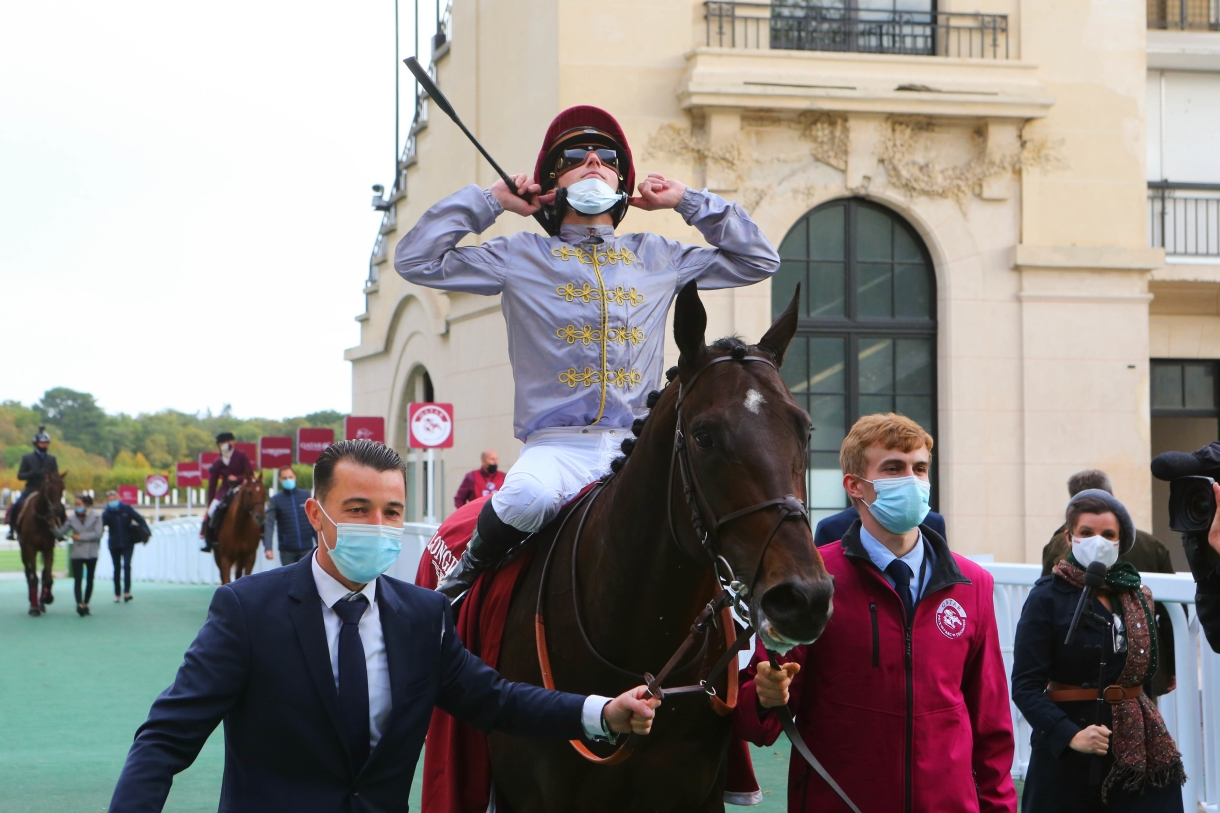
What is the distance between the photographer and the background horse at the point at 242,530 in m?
18.7

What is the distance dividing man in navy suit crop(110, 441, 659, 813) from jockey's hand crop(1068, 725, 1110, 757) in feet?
6.53

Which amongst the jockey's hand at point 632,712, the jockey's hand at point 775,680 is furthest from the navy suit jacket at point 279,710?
the jockey's hand at point 775,680

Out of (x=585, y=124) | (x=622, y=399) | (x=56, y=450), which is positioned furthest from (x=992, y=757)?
(x=56, y=450)

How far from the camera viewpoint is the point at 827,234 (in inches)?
666

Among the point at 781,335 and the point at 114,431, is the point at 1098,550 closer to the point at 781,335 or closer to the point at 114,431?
the point at 781,335

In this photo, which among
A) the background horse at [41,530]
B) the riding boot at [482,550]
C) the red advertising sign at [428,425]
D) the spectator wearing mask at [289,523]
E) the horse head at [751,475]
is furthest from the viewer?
the background horse at [41,530]

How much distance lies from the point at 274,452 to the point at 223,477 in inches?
71.4

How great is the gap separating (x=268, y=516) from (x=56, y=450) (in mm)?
76959

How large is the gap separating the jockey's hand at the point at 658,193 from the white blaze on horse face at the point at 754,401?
5.58 ft

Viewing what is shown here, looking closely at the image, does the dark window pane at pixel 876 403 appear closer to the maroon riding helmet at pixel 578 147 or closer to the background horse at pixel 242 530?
the background horse at pixel 242 530

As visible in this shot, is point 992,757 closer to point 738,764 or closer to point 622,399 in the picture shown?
point 738,764

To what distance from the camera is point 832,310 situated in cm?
1695

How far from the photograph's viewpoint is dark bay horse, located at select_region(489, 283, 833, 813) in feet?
9.50

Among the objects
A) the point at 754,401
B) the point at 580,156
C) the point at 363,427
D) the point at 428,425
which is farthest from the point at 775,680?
the point at 363,427
